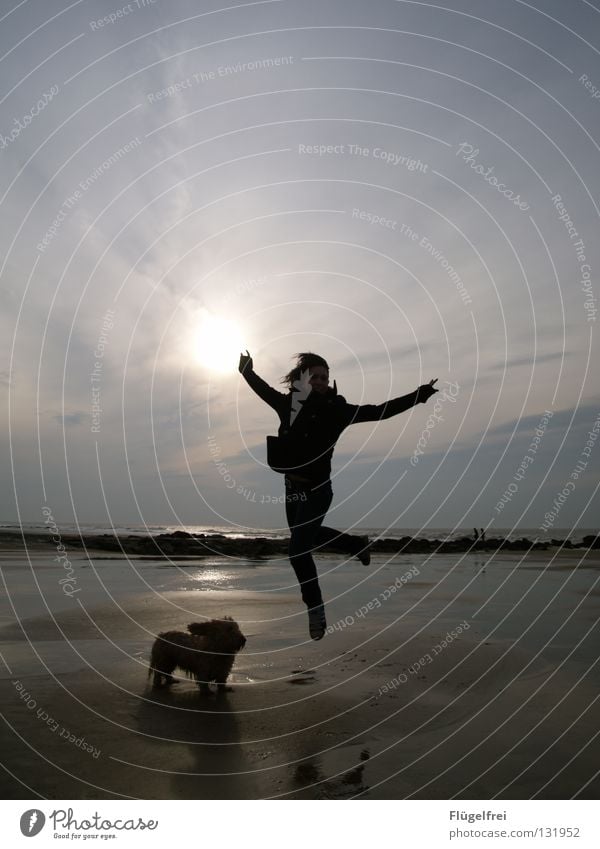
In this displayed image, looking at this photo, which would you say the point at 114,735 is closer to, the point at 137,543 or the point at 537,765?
the point at 537,765

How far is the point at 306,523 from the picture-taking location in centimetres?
677

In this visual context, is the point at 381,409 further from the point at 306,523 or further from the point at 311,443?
the point at 306,523

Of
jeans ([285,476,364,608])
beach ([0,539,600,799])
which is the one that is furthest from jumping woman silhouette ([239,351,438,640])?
beach ([0,539,600,799])

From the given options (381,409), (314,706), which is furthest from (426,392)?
(314,706)

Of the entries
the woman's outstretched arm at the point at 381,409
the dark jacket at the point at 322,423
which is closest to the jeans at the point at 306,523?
the dark jacket at the point at 322,423

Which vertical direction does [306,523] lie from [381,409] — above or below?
below

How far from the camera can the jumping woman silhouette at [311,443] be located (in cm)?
649

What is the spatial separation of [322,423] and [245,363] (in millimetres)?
1309

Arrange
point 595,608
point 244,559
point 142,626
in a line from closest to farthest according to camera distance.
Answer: point 142,626
point 595,608
point 244,559

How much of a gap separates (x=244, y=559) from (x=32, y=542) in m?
15.4

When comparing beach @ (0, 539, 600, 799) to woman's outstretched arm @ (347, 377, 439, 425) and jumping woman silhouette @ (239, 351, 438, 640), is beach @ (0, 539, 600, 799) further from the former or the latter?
woman's outstretched arm @ (347, 377, 439, 425)

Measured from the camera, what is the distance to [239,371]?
720 centimetres

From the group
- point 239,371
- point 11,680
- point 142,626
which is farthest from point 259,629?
point 239,371

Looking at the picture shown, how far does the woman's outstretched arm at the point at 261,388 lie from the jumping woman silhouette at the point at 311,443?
0.04 feet
